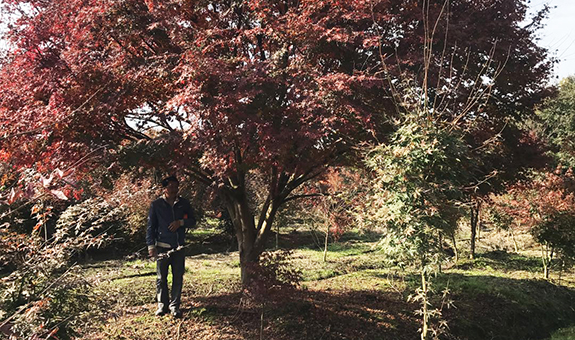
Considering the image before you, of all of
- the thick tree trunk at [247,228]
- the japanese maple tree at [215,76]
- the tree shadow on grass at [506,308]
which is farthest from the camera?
the thick tree trunk at [247,228]

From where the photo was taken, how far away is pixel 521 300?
7.07 metres

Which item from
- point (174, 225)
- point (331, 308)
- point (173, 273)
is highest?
point (174, 225)

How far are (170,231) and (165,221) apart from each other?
0.14 meters

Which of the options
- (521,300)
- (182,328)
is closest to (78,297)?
(182,328)

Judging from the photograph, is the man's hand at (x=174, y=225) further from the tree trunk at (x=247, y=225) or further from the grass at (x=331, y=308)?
the tree trunk at (x=247, y=225)

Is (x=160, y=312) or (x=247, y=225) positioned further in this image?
(x=247, y=225)

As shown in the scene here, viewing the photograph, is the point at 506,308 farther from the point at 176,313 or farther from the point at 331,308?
the point at 176,313

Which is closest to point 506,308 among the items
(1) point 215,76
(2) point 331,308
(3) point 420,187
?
(2) point 331,308

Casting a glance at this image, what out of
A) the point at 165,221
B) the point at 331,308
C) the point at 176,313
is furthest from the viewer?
the point at 331,308

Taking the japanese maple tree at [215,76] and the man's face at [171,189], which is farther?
the man's face at [171,189]

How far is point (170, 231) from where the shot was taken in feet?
15.1

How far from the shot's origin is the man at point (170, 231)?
454cm

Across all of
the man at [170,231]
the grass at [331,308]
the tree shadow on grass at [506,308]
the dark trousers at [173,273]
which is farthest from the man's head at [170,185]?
the tree shadow on grass at [506,308]

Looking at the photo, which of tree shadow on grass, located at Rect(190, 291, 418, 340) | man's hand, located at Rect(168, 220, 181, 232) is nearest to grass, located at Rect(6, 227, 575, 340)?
tree shadow on grass, located at Rect(190, 291, 418, 340)
